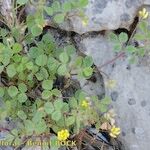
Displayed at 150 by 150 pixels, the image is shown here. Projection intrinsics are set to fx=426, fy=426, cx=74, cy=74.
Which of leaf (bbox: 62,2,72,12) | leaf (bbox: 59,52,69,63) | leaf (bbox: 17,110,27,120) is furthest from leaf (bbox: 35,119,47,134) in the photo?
leaf (bbox: 62,2,72,12)

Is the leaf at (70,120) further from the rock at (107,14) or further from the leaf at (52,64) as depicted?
the rock at (107,14)

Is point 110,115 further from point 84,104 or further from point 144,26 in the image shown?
point 144,26

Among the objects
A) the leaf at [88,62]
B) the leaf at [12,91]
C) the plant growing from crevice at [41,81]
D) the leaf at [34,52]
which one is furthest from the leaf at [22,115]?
the leaf at [88,62]

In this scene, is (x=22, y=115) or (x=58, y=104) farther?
(x=22, y=115)

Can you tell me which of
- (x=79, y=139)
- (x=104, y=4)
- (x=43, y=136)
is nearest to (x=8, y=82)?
(x=43, y=136)

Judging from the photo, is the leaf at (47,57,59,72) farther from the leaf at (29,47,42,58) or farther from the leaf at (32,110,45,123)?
the leaf at (32,110,45,123)

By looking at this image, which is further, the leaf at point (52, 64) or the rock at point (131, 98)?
the rock at point (131, 98)

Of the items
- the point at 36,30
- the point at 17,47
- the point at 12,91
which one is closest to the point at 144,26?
the point at 36,30

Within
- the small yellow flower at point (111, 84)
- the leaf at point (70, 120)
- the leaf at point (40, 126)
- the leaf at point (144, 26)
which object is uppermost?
the leaf at point (144, 26)
